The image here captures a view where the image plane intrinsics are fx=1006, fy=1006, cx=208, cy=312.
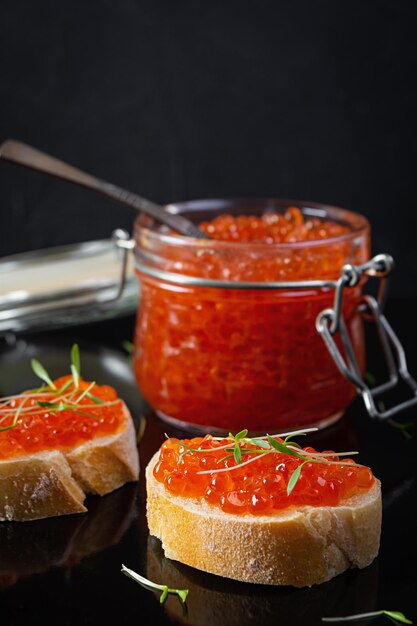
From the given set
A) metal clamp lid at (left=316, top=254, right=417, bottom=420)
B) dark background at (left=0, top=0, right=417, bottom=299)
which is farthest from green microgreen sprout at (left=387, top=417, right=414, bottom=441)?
dark background at (left=0, top=0, right=417, bottom=299)

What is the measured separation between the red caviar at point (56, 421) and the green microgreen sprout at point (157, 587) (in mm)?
394

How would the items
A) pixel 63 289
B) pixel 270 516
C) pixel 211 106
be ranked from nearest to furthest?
pixel 270 516 → pixel 63 289 → pixel 211 106

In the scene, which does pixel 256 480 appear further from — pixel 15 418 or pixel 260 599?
pixel 15 418

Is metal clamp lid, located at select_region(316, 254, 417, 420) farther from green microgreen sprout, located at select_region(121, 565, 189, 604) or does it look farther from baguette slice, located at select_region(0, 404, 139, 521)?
green microgreen sprout, located at select_region(121, 565, 189, 604)

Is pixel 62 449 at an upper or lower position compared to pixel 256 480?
lower

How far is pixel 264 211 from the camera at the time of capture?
303 centimetres

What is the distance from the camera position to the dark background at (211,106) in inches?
179

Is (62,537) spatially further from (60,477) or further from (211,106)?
(211,106)

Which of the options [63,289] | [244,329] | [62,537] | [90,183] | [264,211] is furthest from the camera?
[63,289]

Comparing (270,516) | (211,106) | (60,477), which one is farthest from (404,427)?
(211,106)

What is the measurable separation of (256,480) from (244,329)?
614 millimetres

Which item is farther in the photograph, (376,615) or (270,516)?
(270,516)

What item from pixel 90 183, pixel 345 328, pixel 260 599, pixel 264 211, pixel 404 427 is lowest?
pixel 404 427

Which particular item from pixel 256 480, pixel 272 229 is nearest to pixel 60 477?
pixel 256 480
